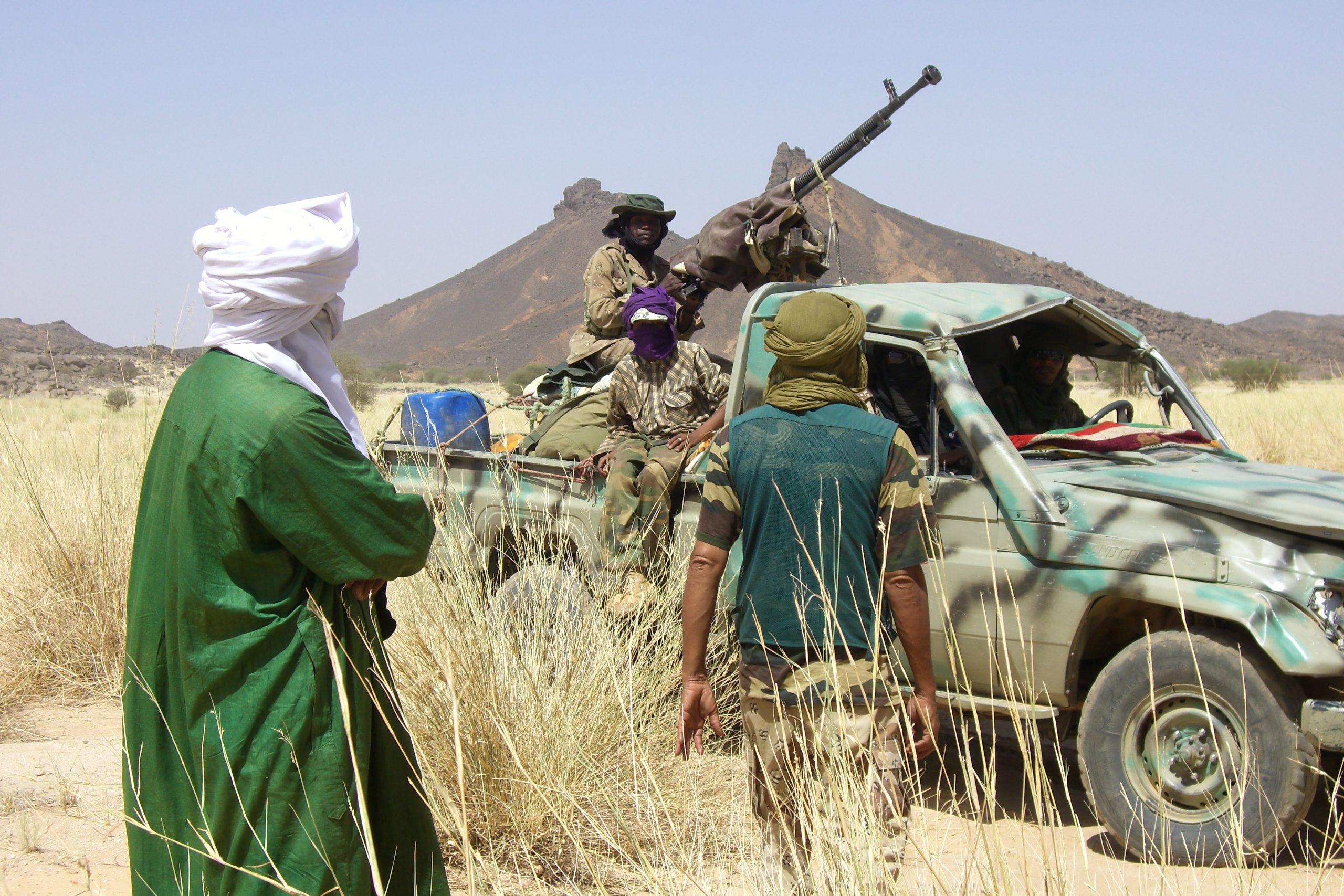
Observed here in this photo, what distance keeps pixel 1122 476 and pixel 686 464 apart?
1.97m

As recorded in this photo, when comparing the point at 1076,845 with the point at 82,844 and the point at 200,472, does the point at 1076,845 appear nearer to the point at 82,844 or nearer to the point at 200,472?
the point at 200,472

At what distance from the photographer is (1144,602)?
388 centimetres

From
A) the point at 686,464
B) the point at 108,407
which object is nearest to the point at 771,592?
the point at 686,464

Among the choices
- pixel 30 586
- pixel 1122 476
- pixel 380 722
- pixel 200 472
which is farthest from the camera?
pixel 30 586

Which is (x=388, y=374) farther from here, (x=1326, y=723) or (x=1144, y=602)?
(x=1326, y=723)

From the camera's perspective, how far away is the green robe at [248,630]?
2.27m

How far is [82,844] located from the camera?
4.08m

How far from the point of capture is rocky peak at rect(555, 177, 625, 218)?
103 metres

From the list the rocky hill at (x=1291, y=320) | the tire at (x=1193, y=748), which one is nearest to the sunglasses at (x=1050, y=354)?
the tire at (x=1193, y=748)

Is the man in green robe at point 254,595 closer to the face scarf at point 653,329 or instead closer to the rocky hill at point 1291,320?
the face scarf at point 653,329

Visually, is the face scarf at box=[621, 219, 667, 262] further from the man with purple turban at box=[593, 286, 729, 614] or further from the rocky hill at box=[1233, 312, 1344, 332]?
the rocky hill at box=[1233, 312, 1344, 332]

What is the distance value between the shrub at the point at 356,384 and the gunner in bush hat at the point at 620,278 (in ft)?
45.5

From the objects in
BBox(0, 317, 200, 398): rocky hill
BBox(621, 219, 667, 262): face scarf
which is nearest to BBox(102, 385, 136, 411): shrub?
BBox(0, 317, 200, 398): rocky hill

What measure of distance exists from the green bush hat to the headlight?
4941mm
